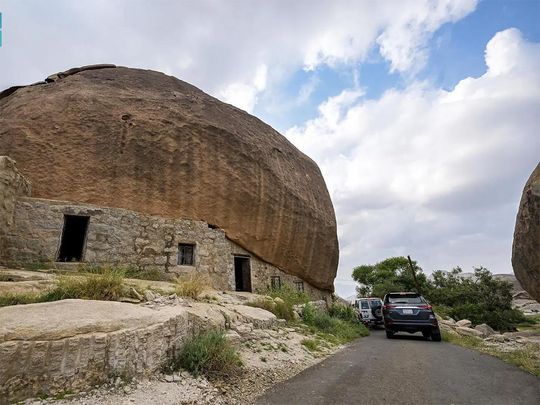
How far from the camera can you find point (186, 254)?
11.8 m

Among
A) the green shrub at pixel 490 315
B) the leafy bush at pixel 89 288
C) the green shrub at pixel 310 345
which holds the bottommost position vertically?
the green shrub at pixel 490 315

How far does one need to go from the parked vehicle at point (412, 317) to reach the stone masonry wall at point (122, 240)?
17.8 feet

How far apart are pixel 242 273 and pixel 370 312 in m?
8.55

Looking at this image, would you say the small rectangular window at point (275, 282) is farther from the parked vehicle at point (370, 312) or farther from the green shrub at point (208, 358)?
the green shrub at point (208, 358)

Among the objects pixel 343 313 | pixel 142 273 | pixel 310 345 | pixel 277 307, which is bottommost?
pixel 310 345

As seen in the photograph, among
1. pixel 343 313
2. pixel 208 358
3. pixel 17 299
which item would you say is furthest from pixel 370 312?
pixel 17 299

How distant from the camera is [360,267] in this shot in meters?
46.1

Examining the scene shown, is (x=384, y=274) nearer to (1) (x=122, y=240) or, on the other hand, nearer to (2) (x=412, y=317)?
(2) (x=412, y=317)

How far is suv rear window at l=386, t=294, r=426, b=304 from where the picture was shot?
39.0 ft

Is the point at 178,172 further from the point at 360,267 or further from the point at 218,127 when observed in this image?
the point at 360,267

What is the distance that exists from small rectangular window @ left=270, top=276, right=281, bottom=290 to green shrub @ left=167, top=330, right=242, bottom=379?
9.36 m

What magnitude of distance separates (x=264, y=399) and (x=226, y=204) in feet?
30.3

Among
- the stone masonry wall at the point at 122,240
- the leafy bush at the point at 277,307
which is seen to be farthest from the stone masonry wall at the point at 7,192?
the leafy bush at the point at 277,307

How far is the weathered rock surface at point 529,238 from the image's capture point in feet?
23.9
